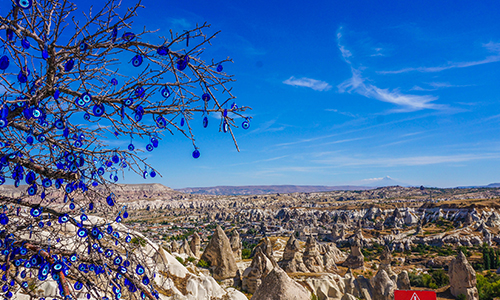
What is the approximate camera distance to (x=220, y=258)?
22.4m

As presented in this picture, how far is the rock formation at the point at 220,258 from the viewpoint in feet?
72.3

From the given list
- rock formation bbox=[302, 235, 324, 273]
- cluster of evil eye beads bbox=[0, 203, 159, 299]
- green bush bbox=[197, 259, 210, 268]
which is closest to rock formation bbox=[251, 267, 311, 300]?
cluster of evil eye beads bbox=[0, 203, 159, 299]

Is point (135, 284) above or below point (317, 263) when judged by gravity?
above

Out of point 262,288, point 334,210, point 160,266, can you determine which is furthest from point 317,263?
point 334,210

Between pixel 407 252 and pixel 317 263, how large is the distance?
35918 mm

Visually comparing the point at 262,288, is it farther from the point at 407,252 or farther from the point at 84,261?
the point at 407,252

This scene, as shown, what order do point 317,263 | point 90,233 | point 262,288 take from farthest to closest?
1. point 317,263
2. point 262,288
3. point 90,233

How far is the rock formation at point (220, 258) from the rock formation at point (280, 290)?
49.6 ft

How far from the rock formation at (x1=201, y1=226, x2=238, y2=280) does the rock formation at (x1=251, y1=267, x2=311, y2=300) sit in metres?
15.1

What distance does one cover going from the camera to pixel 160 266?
12477mm

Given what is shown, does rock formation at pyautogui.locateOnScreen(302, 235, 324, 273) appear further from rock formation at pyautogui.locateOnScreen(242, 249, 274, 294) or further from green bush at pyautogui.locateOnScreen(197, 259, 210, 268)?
green bush at pyautogui.locateOnScreen(197, 259, 210, 268)

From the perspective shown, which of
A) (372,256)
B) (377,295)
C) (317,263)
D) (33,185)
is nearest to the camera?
(33,185)

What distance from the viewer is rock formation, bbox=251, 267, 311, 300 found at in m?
7.39

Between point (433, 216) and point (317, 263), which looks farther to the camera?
point (433, 216)
